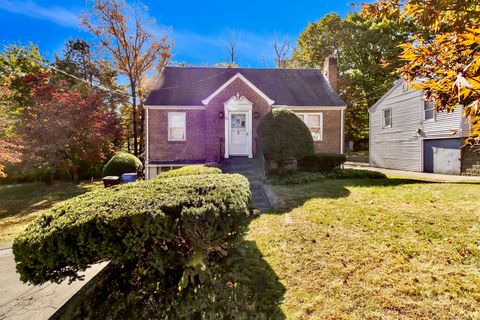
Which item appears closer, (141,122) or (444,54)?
(444,54)

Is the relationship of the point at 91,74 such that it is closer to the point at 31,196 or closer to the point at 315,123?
the point at 31,196

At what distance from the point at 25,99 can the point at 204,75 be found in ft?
48.4

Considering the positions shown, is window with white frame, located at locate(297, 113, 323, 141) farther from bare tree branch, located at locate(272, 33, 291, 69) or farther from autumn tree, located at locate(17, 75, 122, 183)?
bare tree branch, located at locate(272, 33, 291, 69)

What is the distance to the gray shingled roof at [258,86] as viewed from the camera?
1474 cm

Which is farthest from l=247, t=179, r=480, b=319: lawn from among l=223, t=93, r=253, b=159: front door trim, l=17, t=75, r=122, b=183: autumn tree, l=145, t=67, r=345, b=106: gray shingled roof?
l=17, t=75, r=122, b=183: autumn tree

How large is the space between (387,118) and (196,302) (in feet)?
70.0

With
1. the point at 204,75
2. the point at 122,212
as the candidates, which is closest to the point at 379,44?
the point at 204,75

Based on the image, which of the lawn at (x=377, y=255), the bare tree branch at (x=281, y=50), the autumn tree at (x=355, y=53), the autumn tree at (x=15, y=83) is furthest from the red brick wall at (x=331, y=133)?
the bare tree branch at (x=281, y=50)

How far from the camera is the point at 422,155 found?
16359 millimetres

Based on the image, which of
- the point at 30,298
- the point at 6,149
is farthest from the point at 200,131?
the point at 30,298

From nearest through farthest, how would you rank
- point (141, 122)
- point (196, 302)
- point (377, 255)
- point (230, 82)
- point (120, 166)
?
point (196, 302)
point (377, 255)
point (230, 82)
point (120, 166)
point (141, 122)

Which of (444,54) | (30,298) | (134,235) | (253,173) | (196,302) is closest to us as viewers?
(444,54)

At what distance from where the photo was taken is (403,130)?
17.9 m

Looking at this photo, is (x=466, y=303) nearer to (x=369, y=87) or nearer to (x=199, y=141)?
(x=199, y=141)
